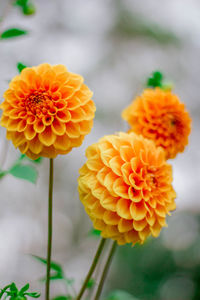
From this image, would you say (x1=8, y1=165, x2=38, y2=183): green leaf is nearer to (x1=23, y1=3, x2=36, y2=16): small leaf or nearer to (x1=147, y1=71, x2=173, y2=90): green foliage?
(x1=147, y1=71, x2=173, y2=90): green foliage

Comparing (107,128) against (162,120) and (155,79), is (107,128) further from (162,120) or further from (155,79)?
(162,120)

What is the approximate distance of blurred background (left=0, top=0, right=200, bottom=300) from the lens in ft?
→ 8.55

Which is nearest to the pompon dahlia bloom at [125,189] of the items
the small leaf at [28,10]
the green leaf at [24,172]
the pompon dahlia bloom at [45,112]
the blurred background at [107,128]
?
A: the pompon dahlia bloom at [45,112]

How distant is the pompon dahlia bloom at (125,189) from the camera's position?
0.60 metres

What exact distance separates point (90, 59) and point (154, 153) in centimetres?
266

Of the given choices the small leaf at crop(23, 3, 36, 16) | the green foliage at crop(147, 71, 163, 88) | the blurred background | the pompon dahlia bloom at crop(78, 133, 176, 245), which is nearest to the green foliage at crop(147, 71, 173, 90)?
the green foliage at crop(147, 71, 163, 88)

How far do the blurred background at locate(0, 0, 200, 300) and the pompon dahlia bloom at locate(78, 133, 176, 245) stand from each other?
1.81m

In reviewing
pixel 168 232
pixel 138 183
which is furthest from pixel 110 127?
pixel 138 183

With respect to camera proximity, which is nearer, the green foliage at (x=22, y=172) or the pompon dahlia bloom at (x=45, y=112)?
the pompon dahlia bloom at (x=45, y=112)

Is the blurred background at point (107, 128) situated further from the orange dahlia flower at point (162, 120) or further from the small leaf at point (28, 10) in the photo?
the orange dahlia flower at point (162, 120)

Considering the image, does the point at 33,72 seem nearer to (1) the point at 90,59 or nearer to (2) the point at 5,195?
(2) the point at 5,195

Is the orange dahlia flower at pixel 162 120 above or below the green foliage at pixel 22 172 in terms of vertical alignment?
above

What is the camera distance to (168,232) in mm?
2670

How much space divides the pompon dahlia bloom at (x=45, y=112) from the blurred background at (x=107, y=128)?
1.80 meters
